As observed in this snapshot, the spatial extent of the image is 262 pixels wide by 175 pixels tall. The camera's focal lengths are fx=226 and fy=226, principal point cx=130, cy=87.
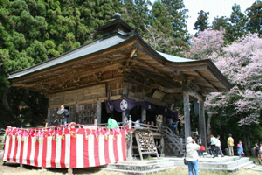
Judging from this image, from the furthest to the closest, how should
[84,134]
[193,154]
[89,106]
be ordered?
[89,106], [84,134], [193,154]

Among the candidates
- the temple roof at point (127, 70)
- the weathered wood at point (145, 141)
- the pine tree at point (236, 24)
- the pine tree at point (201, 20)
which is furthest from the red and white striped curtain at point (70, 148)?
the pine tree at point (201, 20)

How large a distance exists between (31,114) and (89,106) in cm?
921

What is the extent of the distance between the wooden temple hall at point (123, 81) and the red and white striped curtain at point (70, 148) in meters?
2.89

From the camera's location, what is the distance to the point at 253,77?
19.5 metres

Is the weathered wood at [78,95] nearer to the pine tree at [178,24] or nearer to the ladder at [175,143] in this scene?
the ladder at [175,143]

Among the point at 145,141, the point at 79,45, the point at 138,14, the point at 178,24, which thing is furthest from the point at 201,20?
the point at 145,141

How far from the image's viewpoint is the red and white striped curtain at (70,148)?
271 inches

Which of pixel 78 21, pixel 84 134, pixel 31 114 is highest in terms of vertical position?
pixel 78 21

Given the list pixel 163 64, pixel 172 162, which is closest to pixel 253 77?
pixel 163 64

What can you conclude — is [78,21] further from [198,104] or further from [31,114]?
[198,104]

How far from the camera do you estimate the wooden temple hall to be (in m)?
9.27

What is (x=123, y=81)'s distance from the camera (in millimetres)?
11125

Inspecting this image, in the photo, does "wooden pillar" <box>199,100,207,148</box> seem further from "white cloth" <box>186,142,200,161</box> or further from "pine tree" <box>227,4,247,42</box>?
"pine tree" <box>227,4,247,42</box>

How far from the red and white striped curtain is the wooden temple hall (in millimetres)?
2892
